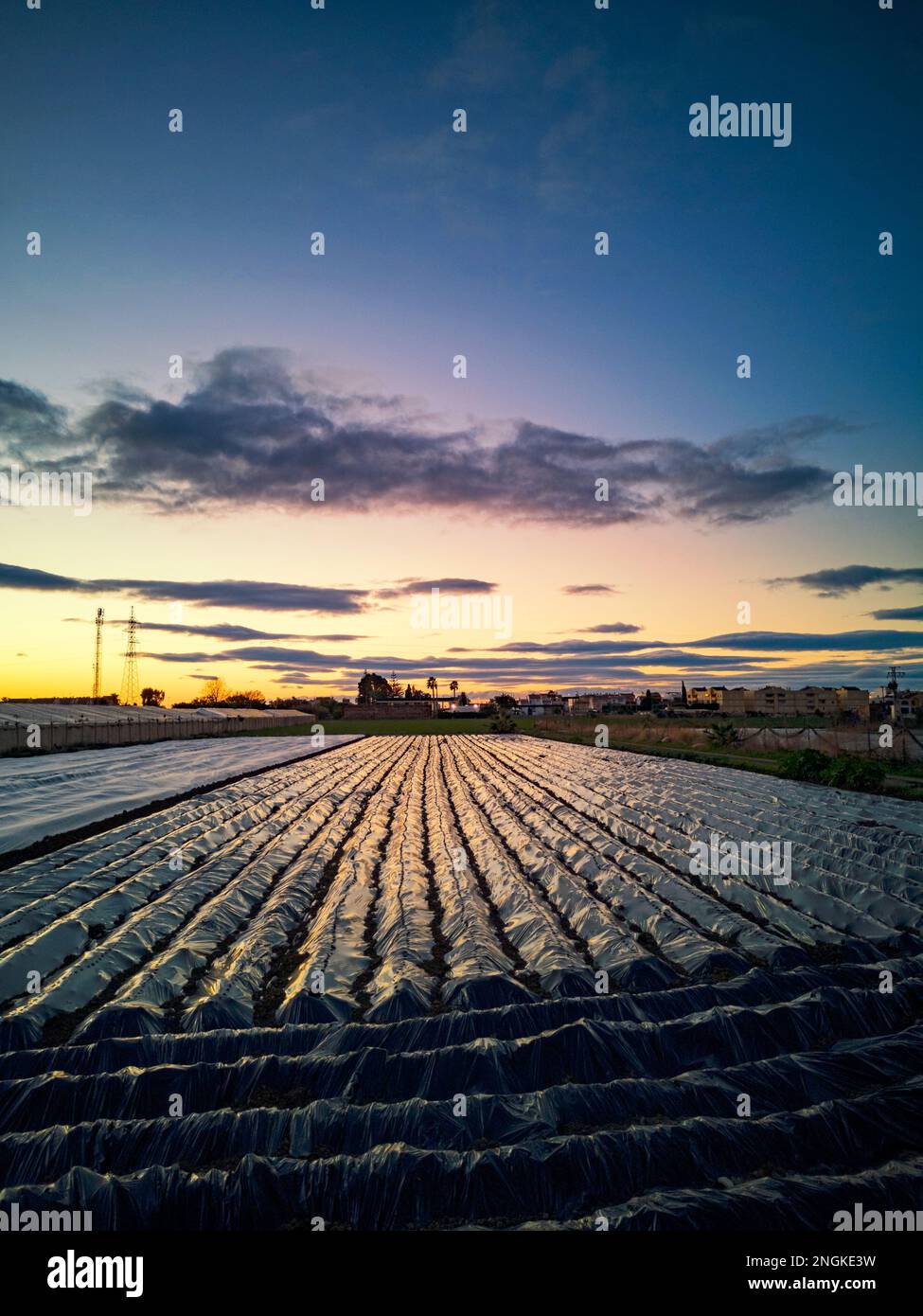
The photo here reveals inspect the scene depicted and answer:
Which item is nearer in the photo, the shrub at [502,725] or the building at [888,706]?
the building at [888,706]

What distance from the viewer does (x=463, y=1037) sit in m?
6.33

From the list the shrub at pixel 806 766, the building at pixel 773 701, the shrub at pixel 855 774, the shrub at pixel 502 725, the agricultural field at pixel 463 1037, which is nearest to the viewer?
the agricultural field at pixel 463 1037

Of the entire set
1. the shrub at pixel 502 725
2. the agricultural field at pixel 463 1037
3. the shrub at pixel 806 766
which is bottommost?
the shrub at pixel 502 725

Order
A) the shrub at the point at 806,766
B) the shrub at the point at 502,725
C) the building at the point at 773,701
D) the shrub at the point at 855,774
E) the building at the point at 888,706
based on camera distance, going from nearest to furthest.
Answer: the shrub at the point at 855,774 < the shrub at the point at 806,766 < the building at the point at 888,706 < the shrub at the point at 502,725 < the building at the point at 773,701

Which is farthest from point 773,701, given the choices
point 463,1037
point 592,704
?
point 463,1037

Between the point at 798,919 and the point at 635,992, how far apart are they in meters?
3.02

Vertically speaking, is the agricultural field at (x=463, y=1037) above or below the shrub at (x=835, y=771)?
below

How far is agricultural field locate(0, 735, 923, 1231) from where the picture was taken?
14.5 ft

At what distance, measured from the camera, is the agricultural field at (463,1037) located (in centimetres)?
443

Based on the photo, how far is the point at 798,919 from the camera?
901 cm

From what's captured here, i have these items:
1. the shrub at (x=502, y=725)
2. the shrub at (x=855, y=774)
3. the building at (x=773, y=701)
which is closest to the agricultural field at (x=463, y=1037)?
the shrub at (x=855, y=774)

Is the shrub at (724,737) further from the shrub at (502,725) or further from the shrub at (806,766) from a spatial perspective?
the shrub at (502,725)

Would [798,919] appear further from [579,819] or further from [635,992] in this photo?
[579,819]
